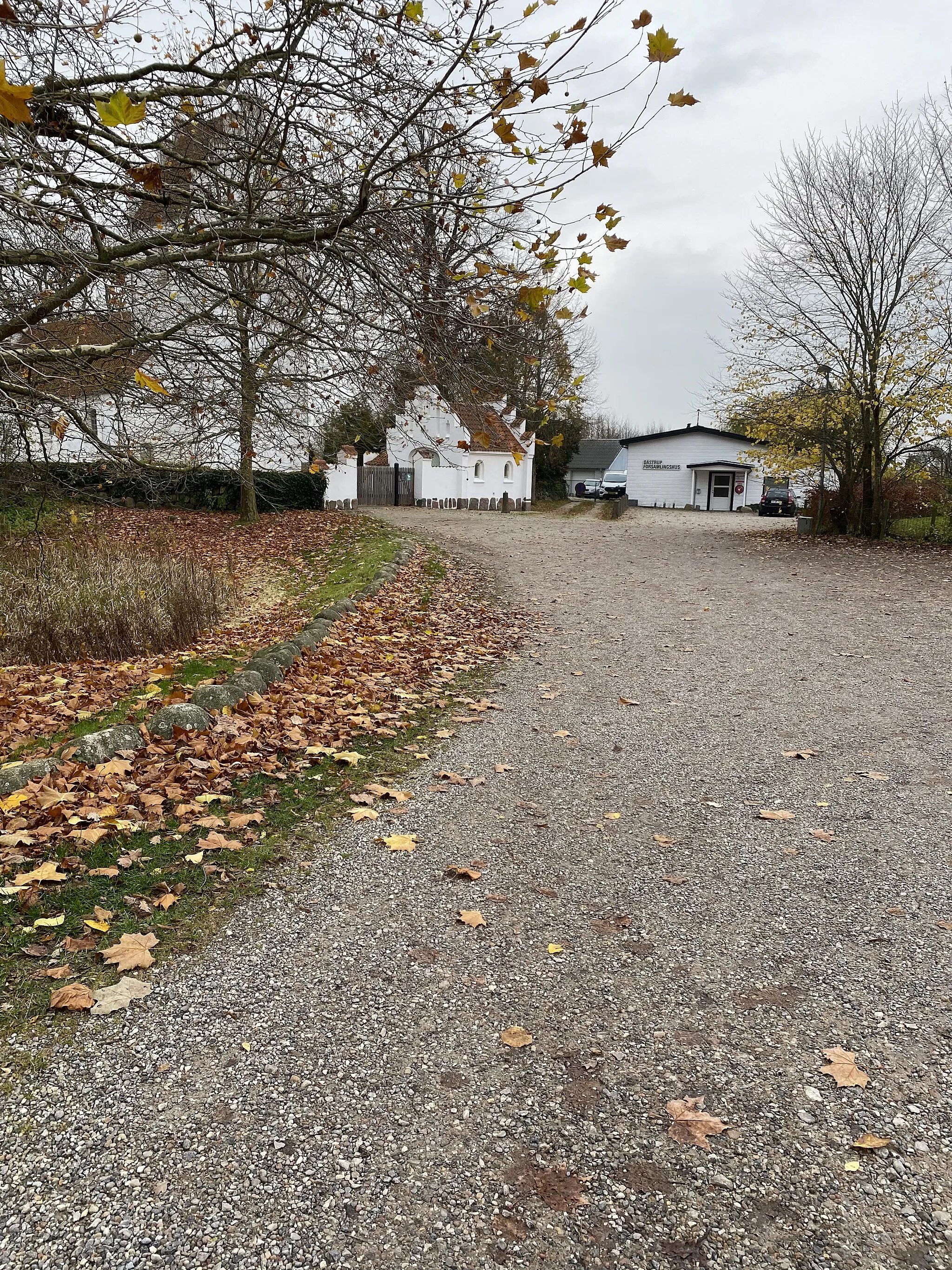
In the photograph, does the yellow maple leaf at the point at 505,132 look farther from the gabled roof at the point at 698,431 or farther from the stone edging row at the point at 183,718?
the gabled roof at the point at 698,431

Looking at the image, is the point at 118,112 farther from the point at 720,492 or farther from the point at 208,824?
the point at 720,492

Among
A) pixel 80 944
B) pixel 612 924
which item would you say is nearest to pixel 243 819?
pixel 80 944

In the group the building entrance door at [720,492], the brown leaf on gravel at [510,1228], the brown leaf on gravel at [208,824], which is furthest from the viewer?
the building entrance door at [720,492]

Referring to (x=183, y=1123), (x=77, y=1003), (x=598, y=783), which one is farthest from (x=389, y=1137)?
(x=598, y=783)

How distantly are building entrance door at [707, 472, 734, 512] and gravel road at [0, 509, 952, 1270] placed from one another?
4351 cm

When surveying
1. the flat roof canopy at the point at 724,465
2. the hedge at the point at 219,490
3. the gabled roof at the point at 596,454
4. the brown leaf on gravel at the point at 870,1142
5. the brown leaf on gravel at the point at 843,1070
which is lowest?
the brown leaf on gravel at the point at 870,1142

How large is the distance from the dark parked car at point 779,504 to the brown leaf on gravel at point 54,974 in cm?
4170

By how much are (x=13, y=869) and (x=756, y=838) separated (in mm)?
3802

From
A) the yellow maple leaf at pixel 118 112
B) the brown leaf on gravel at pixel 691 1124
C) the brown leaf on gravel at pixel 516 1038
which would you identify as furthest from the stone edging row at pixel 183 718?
the brown leaf on gravel at pixel 691 1124

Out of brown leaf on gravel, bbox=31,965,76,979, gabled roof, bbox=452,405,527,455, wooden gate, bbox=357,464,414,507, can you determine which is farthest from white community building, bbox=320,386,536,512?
brown leaf on gravel, bbox=31,965,76,979

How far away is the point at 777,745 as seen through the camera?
6176 mm

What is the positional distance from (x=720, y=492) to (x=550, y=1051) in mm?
47533

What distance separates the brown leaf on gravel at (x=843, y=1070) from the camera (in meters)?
2.72

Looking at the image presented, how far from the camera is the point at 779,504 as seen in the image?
40781 mm
